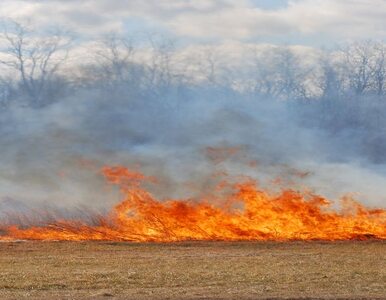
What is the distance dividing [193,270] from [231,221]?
12.7 metres

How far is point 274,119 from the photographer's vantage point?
47.2m

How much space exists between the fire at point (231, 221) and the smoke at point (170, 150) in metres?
1.32

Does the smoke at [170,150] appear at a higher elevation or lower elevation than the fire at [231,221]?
higher

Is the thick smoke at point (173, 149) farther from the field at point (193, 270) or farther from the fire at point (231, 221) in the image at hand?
the field at point (193, 270)

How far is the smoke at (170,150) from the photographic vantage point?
4241 centimetres

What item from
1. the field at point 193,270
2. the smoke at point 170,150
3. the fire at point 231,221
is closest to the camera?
the field at point 193,270

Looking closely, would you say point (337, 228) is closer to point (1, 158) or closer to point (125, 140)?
point (125, 140)

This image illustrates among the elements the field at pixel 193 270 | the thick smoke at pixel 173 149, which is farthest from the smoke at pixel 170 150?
the field at pixel 193 270

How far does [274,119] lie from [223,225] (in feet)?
34.2

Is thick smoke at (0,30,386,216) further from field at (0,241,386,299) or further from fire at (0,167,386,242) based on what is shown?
field at (0,241,386,299)

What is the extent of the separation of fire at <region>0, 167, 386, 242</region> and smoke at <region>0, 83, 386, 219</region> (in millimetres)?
1322

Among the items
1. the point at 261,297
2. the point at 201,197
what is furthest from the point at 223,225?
the point at 261,297

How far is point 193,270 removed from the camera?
86.4 ft

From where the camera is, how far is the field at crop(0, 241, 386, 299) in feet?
70.4
